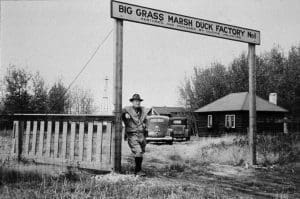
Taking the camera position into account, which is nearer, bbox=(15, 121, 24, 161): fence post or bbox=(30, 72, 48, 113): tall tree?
bbox=(15, 121, 24, 161): fence post

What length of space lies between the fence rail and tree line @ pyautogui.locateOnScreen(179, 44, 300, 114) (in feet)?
144

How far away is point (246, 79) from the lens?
5231 cm

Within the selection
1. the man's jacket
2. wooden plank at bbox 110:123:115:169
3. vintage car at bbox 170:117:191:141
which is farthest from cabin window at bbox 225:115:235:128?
wooden plank at bbox 110:123:115:169

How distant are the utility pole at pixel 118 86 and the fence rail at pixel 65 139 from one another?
11 cm

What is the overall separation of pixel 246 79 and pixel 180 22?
151 ft

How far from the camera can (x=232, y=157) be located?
11.7m

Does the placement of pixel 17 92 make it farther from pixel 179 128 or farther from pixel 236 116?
pixel 236 116

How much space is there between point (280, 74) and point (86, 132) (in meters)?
46.1

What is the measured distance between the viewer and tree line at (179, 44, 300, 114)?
154 feet

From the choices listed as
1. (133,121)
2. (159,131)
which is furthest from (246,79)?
(133,121)

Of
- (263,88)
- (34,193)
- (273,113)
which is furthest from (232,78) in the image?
(34,193)

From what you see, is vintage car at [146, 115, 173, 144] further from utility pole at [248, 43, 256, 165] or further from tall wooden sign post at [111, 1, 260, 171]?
tall wooden sign post at [111, 1, 260, 171]

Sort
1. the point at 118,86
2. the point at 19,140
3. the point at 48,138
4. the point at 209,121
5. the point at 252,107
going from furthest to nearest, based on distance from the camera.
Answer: the point at 209,121 < the point at 252,107 < the point at 19,140 < the point at 48,138 < the point at 118,86

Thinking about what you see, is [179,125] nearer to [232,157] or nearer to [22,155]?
[232,157]
